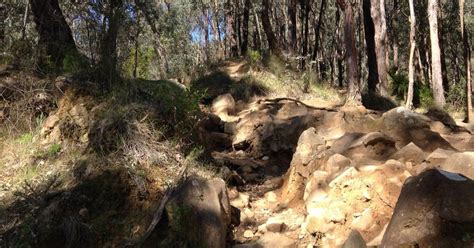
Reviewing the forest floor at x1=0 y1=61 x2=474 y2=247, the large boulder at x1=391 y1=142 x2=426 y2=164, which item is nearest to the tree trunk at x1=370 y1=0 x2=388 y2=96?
the forest floor at x1=0 y1=61 x2=474 y2=247

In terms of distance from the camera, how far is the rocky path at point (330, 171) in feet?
15.0

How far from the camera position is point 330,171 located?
5410 mm

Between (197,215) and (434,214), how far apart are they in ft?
6.73

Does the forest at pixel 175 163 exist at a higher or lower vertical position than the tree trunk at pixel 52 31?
lower

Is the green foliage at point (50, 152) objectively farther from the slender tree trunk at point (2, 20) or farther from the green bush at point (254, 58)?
the green bush at point (254, 58)

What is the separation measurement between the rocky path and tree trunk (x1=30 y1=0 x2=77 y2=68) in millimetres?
2921

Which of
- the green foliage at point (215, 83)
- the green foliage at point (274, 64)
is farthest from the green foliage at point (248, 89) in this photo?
the green foliage at point (274, 64)

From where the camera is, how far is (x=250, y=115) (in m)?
9.17

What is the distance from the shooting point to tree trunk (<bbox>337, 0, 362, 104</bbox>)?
999 cm

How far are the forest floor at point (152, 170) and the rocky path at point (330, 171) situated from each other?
2cm

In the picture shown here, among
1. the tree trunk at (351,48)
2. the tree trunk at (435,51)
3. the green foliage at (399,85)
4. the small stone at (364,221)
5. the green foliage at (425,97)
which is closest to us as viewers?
the small stone at (364,221)

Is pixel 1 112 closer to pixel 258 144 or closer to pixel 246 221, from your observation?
pixel 246 221

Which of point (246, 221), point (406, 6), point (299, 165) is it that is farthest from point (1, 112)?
point (406, 6)

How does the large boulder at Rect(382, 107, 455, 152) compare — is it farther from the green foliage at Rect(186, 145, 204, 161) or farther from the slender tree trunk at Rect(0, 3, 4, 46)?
the slender tree trunk at Rect(0, 3, 4, 46)
